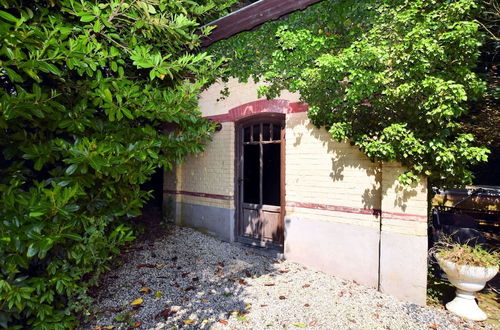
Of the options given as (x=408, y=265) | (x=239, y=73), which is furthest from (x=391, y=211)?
(x=239, y=73)

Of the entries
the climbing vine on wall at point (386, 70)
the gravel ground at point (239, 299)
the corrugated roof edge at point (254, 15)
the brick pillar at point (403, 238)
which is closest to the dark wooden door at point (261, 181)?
the gravel ground at point (239, 299)

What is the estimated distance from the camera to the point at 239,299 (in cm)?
385

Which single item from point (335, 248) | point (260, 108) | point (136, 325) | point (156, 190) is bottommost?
point (136, 325)

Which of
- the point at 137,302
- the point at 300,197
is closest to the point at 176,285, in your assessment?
the point at 137,302

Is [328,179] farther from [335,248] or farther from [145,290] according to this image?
[145,290]

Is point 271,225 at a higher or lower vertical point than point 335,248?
higher

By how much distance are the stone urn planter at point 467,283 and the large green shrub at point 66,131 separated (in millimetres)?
3872

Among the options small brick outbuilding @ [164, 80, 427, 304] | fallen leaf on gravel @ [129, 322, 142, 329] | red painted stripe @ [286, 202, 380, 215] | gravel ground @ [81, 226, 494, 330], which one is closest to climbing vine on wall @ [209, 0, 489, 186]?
small brick outbuilding @ [164, 80, 427, 304]

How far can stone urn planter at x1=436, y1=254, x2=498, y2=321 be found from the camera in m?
3.53

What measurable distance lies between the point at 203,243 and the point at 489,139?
5.54 metres

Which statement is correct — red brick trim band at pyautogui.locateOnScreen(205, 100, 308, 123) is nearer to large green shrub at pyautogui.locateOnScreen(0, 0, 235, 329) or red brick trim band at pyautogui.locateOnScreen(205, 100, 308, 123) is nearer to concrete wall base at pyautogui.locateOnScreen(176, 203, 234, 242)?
concrete wall base at pyautogui.locateOnScreen(176, 203, 234, 242)

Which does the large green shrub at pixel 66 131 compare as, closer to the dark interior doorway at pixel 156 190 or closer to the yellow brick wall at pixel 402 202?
the yellow brick wall at pixel 402 202

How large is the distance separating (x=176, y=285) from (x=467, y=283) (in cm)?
388

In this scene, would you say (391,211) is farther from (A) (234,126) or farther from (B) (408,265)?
(A) (234,126)
